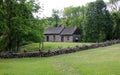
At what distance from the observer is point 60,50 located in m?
39.5

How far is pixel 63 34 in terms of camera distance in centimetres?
8450

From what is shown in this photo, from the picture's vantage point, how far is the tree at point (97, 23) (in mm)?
70075

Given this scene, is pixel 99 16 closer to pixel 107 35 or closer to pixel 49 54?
pixel 107 35

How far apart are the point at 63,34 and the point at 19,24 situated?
4351 centimetres

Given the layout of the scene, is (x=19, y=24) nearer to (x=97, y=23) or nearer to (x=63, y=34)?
(x=97, y=23)

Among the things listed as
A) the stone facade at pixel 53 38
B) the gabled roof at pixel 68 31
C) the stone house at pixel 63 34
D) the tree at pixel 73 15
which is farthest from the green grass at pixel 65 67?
the tree at pixel 73 15

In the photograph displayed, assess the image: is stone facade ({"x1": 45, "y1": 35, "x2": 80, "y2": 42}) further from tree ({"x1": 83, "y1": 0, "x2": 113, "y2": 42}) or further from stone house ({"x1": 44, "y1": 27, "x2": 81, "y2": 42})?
tree ({"x1": 83, "y1": 0, "x2": 113, "y2": 42})

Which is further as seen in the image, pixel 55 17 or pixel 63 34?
pixel 55 17

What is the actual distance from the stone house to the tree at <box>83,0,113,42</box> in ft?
31.7

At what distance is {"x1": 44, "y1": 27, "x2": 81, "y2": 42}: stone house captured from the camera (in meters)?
82.0

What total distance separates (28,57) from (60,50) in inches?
193

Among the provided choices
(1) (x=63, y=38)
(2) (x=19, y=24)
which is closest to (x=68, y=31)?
(1) (x=63, y=38)

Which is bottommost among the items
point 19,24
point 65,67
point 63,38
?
point 65,67

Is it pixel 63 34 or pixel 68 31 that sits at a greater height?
pixel 68 31
